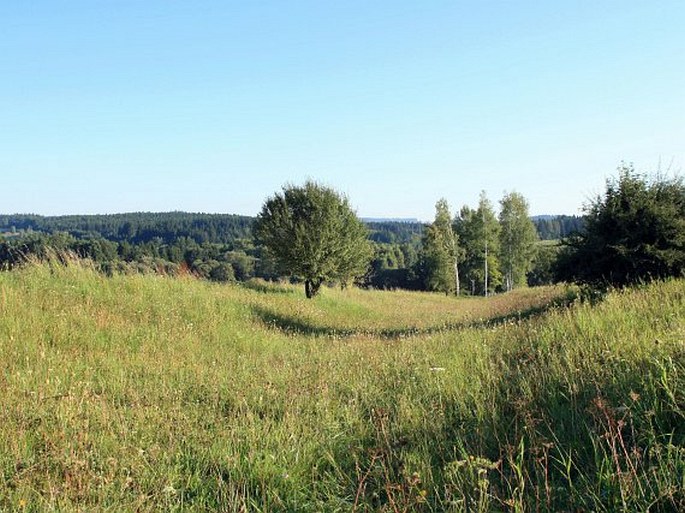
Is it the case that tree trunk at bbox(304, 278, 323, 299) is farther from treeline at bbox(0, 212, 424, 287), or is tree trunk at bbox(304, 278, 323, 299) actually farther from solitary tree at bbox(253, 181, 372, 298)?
treeline at bbox(0, 212, 424, 287)

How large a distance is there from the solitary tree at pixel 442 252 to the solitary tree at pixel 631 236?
38.6 meters

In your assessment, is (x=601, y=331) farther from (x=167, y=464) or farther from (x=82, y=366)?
(x=82, y=366)

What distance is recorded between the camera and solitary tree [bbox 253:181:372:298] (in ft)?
63.5

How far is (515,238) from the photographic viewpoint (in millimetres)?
54125

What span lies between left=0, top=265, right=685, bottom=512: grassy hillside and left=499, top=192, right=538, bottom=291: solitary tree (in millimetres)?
47554

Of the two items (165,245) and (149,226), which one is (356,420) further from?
(149,226)

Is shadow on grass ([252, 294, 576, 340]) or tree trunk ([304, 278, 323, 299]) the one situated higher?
tree trunk ([304, 278, 323, 299])

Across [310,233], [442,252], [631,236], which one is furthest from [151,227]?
[631,236]

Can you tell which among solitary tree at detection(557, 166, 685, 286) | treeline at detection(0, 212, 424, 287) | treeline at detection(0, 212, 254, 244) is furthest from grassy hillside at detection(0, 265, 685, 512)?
treeline at detection(0, 212, 254, 244)

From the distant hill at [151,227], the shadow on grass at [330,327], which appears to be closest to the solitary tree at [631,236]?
the shadow on grass at [330,327]

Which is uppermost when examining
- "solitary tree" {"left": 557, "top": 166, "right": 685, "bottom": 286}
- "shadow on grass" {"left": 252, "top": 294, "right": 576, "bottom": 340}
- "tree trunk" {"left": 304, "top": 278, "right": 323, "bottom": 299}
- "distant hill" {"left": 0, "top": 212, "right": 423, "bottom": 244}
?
"distant hill" {"left": 0, "top": 212, "right": 423, "bottom": 244}

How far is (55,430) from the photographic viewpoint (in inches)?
158

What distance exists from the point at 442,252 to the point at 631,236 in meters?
41.1

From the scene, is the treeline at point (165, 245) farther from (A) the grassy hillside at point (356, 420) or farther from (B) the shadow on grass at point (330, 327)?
(A) the grassy hillside at point (356, 420)
